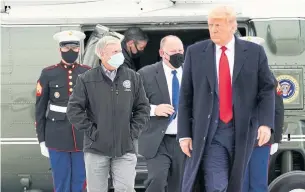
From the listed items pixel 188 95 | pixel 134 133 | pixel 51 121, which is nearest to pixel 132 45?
pixel 51 121

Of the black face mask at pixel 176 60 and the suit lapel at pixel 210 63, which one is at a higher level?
the black face mask at pixel 176 60

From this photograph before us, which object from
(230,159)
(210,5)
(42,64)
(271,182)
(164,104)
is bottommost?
(271,182)

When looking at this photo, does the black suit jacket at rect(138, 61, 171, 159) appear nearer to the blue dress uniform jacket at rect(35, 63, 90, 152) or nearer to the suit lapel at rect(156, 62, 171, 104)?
the suit lapel at rect(156, 62, 171, 104)

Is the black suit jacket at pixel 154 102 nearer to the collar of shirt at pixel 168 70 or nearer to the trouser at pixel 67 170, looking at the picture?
the collar of shirt at pixel 168 70

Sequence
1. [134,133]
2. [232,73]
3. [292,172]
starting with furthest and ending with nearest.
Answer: [292,172] < [134,133] < [232,73]

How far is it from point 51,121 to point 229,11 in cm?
271

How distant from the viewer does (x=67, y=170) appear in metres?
7.17

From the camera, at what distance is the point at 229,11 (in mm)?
5195

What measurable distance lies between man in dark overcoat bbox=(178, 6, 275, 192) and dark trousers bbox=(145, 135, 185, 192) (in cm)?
143

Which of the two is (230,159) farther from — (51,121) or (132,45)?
(132,45)

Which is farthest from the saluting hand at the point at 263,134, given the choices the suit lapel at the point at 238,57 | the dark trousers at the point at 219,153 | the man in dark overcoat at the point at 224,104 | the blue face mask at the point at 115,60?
the blue face mask at the point at 115,60

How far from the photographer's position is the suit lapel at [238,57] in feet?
16.9

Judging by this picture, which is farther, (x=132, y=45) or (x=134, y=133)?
(x=132, y=45)

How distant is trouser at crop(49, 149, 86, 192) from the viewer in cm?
715
